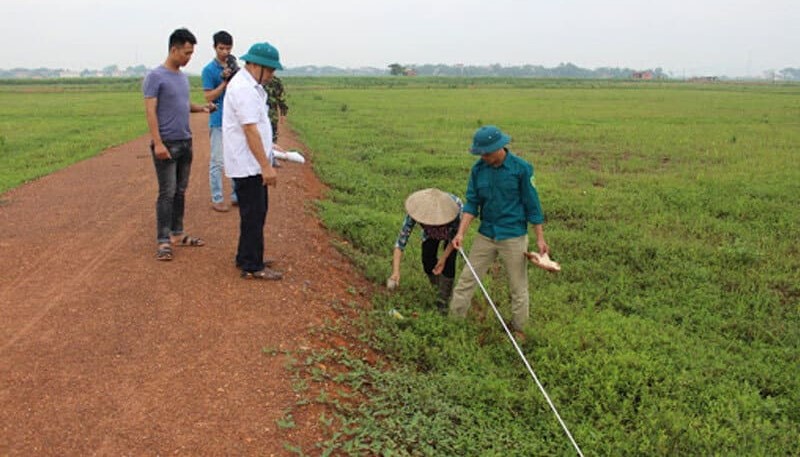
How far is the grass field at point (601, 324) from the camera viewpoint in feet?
12.0

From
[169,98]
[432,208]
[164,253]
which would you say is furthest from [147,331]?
[432,208]

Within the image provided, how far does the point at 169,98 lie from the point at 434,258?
2.62 meters

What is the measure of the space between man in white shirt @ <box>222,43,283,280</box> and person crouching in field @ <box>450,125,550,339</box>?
1.55m

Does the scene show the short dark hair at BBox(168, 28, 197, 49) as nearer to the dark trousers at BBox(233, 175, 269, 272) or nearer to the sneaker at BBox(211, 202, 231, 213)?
the dark trousers at BBox(233, 175, 269, 272)

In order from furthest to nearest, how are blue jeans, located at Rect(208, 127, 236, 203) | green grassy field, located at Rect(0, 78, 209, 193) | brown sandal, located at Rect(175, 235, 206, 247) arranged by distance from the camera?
green grassy field, located at Rect(0, 78, 209, 193) < blue jeans, located at Rect(208, 127, 236, 203) < brown sandal, located at Rect(175, 235, 206, 247)

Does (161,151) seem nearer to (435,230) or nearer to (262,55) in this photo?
(262,55)

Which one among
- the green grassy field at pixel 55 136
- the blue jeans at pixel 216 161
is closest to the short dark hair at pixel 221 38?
the blue jeans at pixel 216 161

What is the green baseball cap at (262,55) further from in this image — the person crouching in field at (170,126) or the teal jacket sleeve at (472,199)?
the teal jacket sleeve at (472,199)

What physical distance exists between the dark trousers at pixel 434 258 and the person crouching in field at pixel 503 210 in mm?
362

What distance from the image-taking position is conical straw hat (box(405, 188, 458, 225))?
4859 millimetres

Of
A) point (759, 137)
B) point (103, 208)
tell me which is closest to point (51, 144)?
point (103, 208)

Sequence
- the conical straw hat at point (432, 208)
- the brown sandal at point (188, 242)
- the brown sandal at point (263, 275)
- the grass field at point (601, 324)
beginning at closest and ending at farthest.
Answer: the grass field at point (601, 324)
the conical straw hat at point (432, 208)
the brown sandal at point (263, 275)
the brown sandal at point (188, 242)

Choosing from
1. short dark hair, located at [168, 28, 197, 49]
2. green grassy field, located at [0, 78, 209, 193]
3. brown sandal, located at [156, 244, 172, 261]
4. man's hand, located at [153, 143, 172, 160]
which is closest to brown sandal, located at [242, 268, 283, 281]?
brown sandal, located at [156, 244, 172, 261]

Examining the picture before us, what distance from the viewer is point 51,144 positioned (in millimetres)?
14383
